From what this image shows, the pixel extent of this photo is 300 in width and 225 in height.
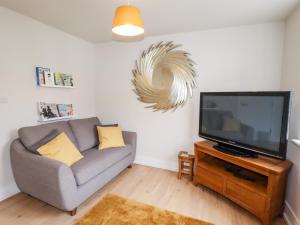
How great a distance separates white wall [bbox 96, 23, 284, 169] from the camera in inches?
90.4

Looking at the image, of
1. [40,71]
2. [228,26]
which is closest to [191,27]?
[228,26]

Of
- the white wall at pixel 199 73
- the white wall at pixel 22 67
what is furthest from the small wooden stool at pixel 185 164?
the white wall at pixel 22 67

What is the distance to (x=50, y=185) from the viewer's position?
172 cm

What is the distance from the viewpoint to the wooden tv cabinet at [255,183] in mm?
1665

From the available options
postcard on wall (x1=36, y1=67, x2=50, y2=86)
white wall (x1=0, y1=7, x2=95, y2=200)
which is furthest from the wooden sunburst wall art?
postcard on wall (x1=36, y1=67, x2=50, y2=86)

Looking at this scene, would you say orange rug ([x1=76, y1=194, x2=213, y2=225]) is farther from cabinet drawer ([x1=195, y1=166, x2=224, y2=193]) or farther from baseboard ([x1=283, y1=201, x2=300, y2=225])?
baseboard ([x1=283, y1=201, x2=300, y2=225])

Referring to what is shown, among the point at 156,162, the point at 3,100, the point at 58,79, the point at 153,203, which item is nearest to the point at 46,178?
the point at 3,100

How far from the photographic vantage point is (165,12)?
81.0 inches

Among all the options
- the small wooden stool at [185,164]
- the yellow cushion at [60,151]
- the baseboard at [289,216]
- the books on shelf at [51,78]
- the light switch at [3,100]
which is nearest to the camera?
the baseboard at [289,216]

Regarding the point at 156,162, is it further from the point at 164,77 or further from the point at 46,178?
the point at 46,178

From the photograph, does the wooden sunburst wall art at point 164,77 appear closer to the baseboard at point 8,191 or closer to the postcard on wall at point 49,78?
the postcard on wall at point 49,78

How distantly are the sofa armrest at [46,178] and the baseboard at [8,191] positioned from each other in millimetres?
330

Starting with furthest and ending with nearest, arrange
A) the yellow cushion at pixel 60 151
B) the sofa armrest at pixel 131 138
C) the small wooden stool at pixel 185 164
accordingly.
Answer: the sofa armrest at pixel 131 138, the small wooden stool at pixel 185 164, the yellow cushion at pixel 60 151

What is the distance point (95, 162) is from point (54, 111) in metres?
1.17
